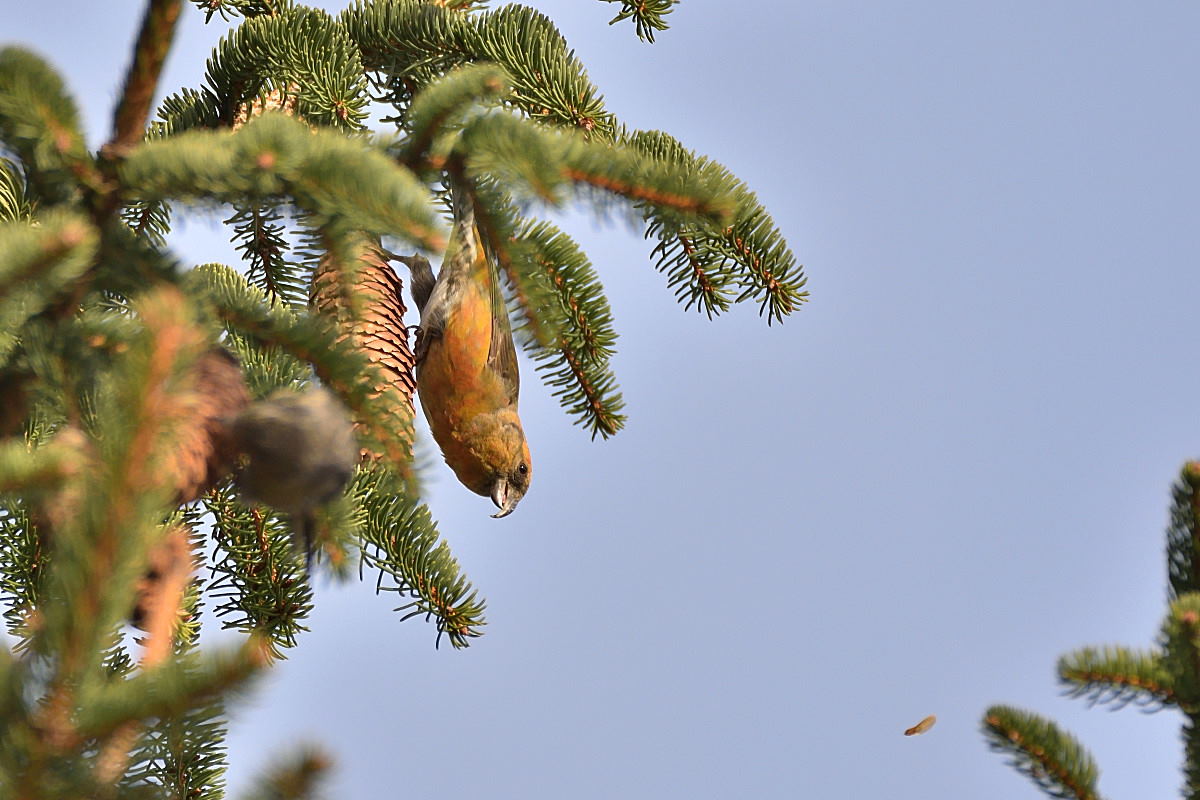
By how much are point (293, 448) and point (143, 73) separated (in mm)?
422

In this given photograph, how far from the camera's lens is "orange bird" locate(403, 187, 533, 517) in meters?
3.68

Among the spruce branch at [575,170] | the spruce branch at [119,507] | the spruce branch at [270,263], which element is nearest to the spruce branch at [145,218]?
the spruce branch at [270,263]

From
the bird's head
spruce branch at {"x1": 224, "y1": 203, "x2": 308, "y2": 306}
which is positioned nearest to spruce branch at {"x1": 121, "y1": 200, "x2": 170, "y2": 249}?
spruce branch at {"x1": 224, "y1": 203, "x2": 308, "y2": 306}

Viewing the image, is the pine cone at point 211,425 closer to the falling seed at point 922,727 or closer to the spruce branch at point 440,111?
the spruce branch at point 440,111

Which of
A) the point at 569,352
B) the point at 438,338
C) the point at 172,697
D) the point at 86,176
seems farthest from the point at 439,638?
the point at 172,697

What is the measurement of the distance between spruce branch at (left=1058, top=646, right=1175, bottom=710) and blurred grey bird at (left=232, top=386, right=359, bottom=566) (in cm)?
88

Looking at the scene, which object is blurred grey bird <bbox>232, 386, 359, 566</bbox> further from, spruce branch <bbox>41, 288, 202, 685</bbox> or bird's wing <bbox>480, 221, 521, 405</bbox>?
bird's wing <bbox>480, 221, 521, 405</bbox>

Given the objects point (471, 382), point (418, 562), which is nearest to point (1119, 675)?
point (418, 562)

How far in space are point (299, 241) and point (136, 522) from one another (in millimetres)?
704

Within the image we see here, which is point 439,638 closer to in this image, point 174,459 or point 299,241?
point 299,241

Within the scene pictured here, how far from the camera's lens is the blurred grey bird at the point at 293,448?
1342 millimetres

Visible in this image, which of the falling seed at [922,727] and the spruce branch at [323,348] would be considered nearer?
the spruce branch at [323,348]

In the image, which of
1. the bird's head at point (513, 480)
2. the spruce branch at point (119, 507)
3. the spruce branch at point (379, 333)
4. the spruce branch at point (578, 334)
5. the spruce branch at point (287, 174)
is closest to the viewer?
the spruce branch at point (119, 507)

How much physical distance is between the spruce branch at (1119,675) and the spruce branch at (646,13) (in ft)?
5.28
